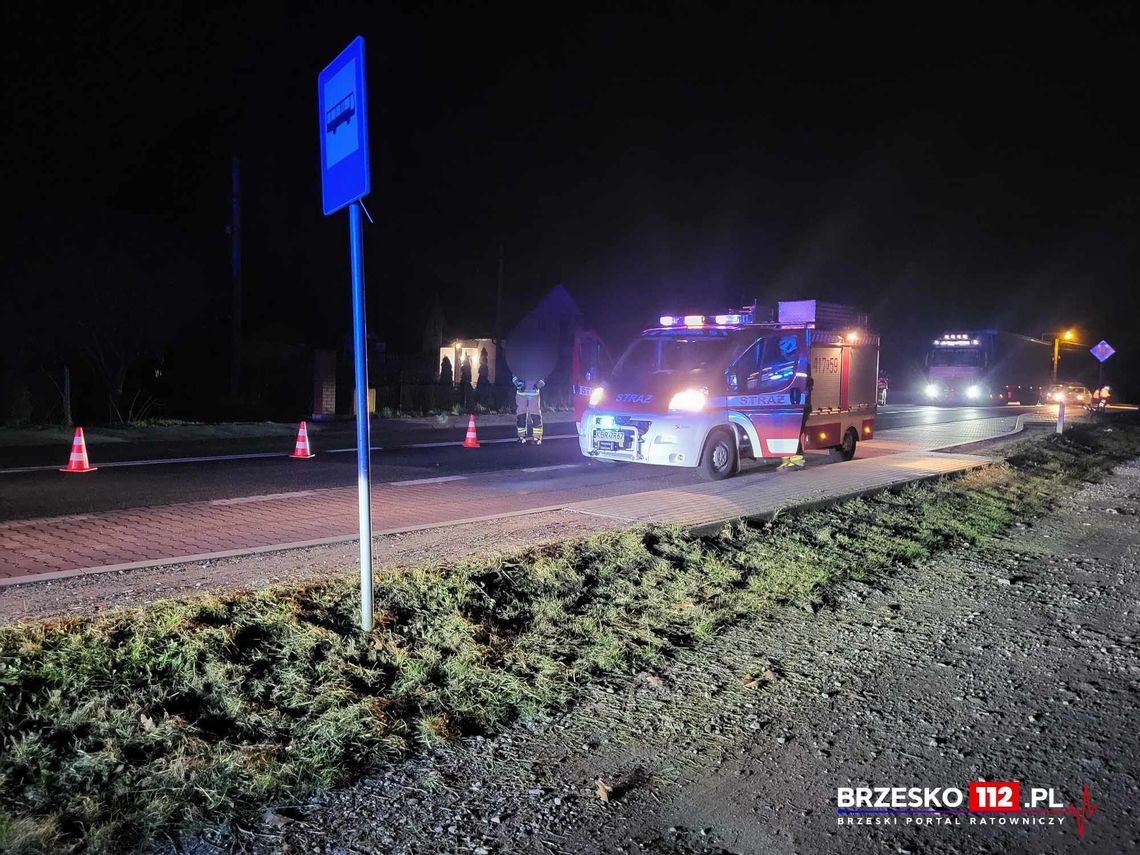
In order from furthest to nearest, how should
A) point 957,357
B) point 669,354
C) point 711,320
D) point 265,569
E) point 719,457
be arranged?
point 957,357 < point 669,354 < point 711,320 < point 719,457 < point 265,569

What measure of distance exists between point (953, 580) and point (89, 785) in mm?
6627

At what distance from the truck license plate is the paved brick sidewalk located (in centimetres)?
59

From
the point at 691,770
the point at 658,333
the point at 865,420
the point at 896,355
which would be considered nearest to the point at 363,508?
the point at 691,770

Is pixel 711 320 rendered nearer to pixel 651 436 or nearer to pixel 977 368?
pixel 651 436

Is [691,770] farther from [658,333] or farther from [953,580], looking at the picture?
[658,333]

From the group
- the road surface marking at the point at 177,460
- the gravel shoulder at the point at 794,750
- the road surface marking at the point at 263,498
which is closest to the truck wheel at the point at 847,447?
the gravel shoulder at the point at 794,750

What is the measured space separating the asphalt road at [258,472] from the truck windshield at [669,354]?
65.2 inches

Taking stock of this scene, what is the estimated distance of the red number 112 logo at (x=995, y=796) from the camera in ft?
12.3

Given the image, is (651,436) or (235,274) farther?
(235,274)

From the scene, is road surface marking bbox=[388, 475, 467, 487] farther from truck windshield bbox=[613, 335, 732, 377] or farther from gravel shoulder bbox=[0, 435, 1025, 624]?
gravel shoulder bbox=[0, 435, 1025, 624]

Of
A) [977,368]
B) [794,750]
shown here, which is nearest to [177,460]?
[794,750]

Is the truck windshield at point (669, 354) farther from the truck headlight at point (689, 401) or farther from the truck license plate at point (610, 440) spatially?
the truck license plate at point (610, 440)

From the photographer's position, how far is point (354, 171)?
4906 millimetres

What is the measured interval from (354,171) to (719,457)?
8882 mm
